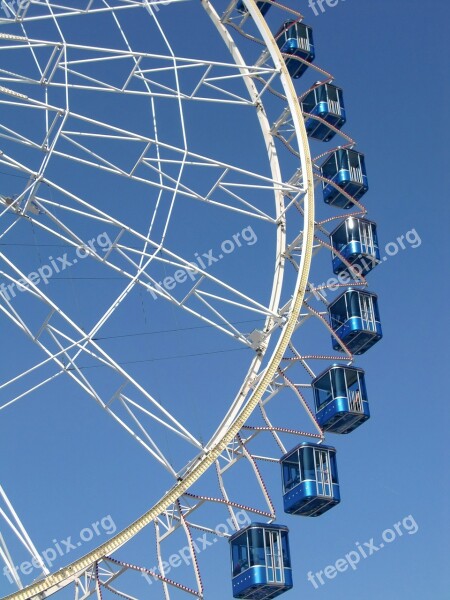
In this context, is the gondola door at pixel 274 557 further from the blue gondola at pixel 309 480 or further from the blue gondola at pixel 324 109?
the blue gondola at pixel 324 109

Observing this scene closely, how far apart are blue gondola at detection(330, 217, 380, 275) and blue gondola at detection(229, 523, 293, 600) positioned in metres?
8.84

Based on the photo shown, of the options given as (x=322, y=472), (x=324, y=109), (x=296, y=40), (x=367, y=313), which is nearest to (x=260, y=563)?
(x=322, y=472)

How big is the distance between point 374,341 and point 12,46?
1241 centimetres

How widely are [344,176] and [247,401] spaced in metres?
10.3

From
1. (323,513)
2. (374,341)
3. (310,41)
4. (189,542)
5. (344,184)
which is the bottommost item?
(189,542)

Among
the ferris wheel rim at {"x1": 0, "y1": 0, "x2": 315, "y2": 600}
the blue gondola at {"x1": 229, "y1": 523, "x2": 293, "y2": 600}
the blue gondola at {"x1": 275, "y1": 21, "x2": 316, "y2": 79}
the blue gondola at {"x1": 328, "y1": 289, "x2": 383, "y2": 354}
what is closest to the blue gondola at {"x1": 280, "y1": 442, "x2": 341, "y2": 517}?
the blue gondola at {"x1": 229, "y1": 523, "x2": 293, "y2": 600}

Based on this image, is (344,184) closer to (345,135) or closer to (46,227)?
(345,135)

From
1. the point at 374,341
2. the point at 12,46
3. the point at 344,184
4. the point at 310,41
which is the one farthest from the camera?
the point at 310,41

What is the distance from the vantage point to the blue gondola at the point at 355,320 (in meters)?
29.4

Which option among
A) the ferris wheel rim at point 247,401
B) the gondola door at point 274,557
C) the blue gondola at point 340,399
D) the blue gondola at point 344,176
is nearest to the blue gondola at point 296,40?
→ the blue gondola at point 344,176

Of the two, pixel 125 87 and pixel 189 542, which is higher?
pixel 125 87

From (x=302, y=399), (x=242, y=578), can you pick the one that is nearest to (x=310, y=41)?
(x=302, y=399)

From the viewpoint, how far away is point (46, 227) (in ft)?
74.7

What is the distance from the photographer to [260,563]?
24109mm
